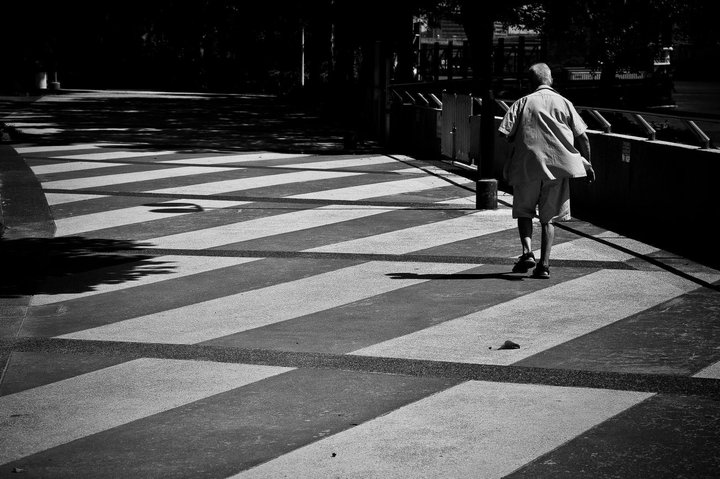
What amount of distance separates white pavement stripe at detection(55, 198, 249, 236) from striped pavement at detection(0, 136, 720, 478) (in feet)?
0.24

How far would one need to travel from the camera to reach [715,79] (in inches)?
2277

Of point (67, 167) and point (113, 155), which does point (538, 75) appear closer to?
point (67, 167)

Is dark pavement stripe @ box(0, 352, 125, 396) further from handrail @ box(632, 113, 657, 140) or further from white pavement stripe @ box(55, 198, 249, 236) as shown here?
handrail @ box(632, 113, 657, 140)

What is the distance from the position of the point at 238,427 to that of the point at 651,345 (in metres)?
2.89

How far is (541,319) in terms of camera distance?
24.2ft

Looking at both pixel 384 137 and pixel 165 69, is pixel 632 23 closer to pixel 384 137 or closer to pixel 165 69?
pixel 384 137

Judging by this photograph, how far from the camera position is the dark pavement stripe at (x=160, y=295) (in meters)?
7.36

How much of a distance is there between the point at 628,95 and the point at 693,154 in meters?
22.7

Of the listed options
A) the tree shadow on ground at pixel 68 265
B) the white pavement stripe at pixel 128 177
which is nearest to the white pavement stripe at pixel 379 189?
the white pavement stripe at pixel 128 177

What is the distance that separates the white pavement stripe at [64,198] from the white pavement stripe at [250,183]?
959 mm

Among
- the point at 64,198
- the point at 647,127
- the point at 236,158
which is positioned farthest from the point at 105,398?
the point at 236,158

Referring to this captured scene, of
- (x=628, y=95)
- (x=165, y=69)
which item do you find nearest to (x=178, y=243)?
(x=628, y=95)

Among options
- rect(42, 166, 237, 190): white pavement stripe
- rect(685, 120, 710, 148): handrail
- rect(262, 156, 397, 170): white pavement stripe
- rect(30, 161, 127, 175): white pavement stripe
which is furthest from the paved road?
rect(262, 156, 397, 170): white pavement stripe

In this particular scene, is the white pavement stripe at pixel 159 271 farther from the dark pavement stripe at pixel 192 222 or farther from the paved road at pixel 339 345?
the dark pavement stripe at pixel 192 222
